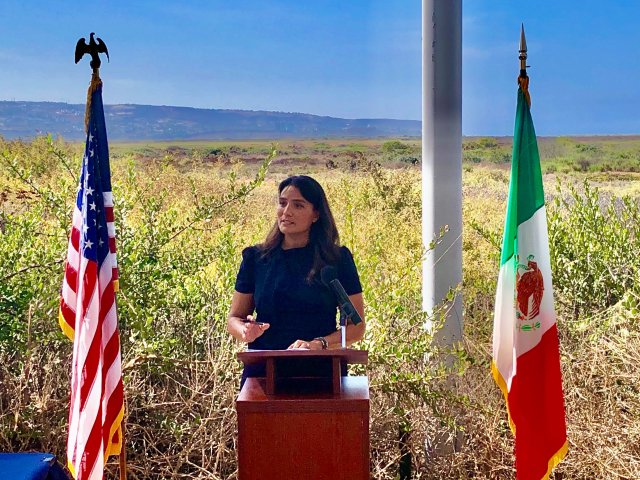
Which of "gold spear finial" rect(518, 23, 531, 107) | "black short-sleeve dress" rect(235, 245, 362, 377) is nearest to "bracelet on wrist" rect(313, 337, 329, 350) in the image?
"black short-sleeve dress" rect(235, 245, 362, 377)

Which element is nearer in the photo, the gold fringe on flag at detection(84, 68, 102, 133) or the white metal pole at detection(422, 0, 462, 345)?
the gold fringe on flag at detection(84, 68, 102, 133)

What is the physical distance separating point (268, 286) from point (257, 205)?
631cm

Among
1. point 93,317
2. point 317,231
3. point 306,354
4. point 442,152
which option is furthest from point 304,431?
point 442,152

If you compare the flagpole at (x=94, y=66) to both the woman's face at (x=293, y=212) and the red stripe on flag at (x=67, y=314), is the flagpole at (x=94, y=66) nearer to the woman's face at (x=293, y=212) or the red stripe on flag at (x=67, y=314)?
the red stripe on flag at (x=67, y=314)

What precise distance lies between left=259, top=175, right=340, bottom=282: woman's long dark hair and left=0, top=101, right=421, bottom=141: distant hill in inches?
243

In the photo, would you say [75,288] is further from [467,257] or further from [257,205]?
[257,205]

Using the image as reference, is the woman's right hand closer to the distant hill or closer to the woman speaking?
the woman speaking

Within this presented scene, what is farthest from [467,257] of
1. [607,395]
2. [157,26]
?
[157,26]

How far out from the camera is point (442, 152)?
4379mm

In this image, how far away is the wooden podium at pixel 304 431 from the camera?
2.75 m

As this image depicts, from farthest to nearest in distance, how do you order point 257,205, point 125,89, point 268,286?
point 125,89, point 257,205, point 268,286

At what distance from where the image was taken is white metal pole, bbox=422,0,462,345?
14.2ft

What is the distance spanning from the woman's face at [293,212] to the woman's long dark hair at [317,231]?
0.02 meters

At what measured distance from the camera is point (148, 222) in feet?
15.6
